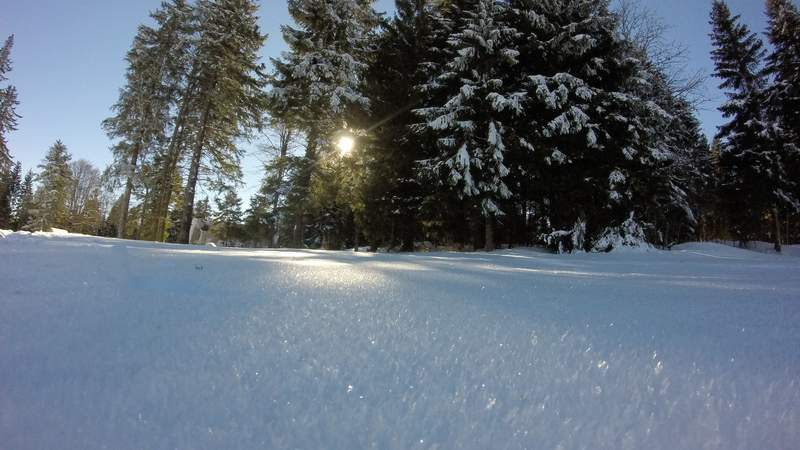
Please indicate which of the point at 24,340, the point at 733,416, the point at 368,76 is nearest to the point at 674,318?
the point at 733,416

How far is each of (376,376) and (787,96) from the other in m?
26.6

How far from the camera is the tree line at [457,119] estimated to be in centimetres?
971

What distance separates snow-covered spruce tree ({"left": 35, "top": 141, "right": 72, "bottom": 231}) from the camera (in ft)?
93.9

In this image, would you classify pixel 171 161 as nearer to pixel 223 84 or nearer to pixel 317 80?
pixel 223 84

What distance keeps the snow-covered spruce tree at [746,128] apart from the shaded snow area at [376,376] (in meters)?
25.3

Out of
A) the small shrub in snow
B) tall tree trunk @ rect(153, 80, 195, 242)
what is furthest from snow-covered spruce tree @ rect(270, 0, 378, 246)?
the small shrub in snow

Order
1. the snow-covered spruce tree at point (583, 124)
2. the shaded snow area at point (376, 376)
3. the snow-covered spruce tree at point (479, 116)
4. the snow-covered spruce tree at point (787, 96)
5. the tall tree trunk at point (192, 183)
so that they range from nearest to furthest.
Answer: the shaded snow area at point (376, 376) → the snow-covered spruce tree at point (583, 124) → the snow-covered spruce tree at point (479, 116) → the tall tree trunk at point (192, 183) → the snow-covered spruce tree at point (787, 96)

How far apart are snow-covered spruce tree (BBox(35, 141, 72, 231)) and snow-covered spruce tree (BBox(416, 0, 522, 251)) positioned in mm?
35064

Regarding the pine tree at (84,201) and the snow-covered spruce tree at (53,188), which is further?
the pine tree at (84,201)

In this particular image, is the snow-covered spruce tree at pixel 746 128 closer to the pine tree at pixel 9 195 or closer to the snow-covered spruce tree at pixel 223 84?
the snow-covered spruce tree at pixel 223 84

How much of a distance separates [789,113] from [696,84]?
1086 centimetres

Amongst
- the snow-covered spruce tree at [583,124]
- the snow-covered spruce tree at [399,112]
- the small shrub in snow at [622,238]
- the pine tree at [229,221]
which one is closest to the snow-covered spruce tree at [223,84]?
the snow-covered spruce tree at [399,112]

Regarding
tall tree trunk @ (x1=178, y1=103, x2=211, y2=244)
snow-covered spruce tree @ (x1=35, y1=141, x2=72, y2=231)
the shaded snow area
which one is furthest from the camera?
snow-covered spruce tree @ (x1=35, y1=141, x2=72, y2=231)

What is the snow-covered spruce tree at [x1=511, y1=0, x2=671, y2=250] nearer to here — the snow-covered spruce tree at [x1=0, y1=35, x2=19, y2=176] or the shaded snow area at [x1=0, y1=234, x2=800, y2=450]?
the shaded snow area at [x1=0, y1=234, x2=800, y2=450]
